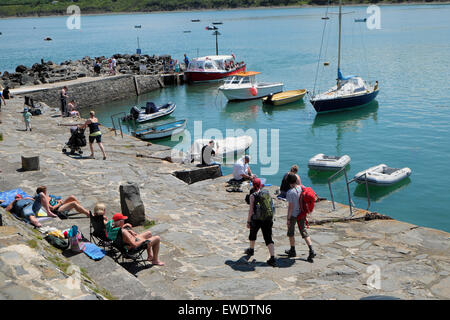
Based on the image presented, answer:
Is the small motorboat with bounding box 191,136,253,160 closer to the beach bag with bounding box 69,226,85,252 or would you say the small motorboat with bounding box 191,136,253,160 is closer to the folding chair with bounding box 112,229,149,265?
the folding chair with bounding box 112,229,149,265

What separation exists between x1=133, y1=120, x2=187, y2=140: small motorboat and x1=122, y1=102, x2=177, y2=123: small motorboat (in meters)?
2.25

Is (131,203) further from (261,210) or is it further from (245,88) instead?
(245,88)

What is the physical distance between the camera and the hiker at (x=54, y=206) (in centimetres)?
1001

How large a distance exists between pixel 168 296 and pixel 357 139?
23.9 m

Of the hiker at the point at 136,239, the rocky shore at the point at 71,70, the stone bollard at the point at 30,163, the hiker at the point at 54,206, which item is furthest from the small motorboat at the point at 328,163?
the rocky shore at the point at 71,70

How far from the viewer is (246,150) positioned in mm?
25562

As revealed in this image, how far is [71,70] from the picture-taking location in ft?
149

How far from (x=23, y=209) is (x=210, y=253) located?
12.8 feet

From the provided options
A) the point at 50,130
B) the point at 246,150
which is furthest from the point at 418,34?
the point at 50,130

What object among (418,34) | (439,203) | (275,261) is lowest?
(439,203)

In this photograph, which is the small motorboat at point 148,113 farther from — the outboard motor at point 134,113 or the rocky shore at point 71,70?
the rocky shore at point 71,70

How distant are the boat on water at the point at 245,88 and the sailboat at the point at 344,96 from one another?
720 centimetres

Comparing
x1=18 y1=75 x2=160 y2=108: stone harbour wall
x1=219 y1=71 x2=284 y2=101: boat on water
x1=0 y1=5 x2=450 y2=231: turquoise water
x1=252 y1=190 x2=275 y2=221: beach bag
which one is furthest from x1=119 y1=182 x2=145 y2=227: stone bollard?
x1=219 y1=71 x2=284 y2=101: boat on water
